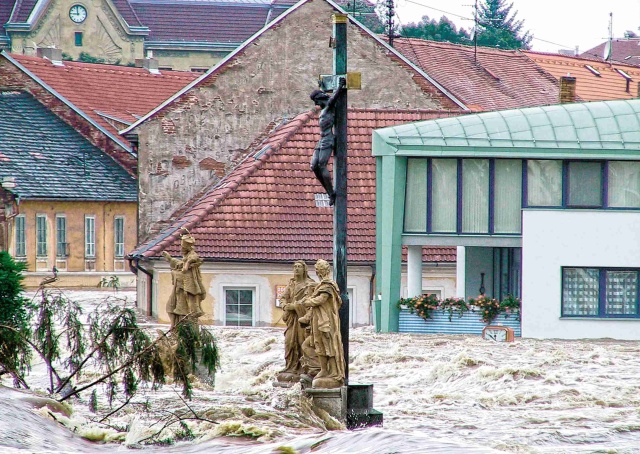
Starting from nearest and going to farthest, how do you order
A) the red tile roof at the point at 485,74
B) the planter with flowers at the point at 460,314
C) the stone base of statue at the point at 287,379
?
the stone base of statue at the point at 287,379 → the planter with flowers at the point at 460,314 → the red tile roof at the point at 485,74

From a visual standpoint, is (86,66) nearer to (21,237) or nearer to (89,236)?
(89,236)

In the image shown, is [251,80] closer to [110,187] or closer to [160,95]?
[110,187]

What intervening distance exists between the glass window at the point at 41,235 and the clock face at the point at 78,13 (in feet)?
117

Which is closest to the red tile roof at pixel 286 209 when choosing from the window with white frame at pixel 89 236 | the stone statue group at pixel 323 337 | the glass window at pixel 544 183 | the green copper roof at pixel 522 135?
the green copper roof at pixel 522 135

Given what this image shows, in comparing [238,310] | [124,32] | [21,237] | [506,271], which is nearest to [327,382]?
[506,271]

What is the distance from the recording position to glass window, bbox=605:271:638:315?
1449 inches

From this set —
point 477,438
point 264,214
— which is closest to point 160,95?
point 264,214

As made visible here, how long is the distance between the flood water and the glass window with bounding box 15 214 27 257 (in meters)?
23.4

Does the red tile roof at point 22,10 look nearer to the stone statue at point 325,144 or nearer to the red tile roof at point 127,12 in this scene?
the red tile roof at point 127,12

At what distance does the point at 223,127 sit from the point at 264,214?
198 inches

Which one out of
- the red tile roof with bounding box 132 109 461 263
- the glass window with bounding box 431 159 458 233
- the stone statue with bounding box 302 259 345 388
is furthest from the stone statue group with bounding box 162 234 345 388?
the red tile roof with bounding box 132 109 461 263

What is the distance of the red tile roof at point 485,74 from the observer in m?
59.4

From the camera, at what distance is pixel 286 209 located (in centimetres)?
4281

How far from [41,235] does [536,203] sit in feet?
85.5
